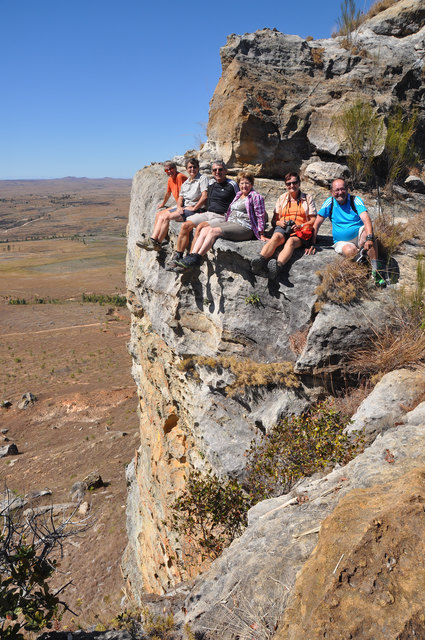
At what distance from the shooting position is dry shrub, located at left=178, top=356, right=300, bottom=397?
5793 mm

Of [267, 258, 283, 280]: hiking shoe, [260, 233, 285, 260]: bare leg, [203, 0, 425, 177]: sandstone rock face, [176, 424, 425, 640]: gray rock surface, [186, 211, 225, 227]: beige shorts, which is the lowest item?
[176, 424, 425, 640]: gray rock surface

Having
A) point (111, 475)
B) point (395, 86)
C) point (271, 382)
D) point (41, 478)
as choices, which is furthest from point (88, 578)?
point (395, 86)

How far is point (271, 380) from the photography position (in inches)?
235

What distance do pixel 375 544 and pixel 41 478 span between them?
1649 cm

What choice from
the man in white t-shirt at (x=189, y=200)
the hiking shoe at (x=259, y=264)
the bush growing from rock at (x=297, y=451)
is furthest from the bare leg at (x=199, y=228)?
A: the bush growing from rock at (x=297, y=451)

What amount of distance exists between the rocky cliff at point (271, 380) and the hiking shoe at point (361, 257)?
1.53ft

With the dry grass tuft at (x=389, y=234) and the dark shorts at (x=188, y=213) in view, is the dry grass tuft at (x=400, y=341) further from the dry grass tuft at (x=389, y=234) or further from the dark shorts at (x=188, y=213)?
the dark shorts at (x=188, y=213)

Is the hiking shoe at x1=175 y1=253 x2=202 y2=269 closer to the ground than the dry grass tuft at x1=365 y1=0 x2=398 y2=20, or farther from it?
closer to the ground

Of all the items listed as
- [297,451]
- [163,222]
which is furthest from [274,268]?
[297,451]

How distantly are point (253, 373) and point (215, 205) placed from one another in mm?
2786

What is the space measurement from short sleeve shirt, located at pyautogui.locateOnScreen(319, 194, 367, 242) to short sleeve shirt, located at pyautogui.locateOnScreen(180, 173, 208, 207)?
2109mm

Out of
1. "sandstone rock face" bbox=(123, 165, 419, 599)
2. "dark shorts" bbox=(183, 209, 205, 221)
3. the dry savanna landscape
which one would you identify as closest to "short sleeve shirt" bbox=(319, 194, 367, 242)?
"sandstone rock face" bbox=(123, 165, 419, 599)

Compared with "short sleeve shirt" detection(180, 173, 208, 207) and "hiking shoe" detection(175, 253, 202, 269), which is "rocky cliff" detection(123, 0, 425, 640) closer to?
"hiking shoe" detection(175, 253, 202, 269)

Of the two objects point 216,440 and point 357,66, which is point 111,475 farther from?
point 357,66
